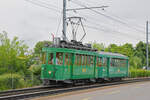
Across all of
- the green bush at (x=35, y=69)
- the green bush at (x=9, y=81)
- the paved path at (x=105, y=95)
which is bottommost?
the paved path at (x=105, y=95)

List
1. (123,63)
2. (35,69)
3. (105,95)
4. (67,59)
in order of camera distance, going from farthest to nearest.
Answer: (123,63) < (35,69) < (67,59) < (105,95)

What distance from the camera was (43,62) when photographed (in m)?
18.2

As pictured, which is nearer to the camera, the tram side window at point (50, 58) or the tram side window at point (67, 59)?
the tram side window at point (67, 59)

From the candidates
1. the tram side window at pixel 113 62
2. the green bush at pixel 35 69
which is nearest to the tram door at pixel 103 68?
the tram side window at pixel 113 62

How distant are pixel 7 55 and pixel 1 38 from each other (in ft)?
5.75

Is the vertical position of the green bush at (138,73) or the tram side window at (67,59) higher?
the tram side window at (67,59)

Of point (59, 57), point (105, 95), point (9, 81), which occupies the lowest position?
point (105, 95)

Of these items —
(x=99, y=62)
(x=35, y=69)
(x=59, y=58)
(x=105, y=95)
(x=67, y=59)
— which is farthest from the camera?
(x=99, y=62)

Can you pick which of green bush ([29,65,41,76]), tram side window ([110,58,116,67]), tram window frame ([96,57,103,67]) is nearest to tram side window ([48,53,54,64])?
green bush ([29,65,41,76])

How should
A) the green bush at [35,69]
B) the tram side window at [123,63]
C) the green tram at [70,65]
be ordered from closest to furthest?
the green tram at [70,65] < the green bush at [35,69] < the tram side window at [123,63]

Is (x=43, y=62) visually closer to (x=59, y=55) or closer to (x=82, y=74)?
(x=59, y=55)

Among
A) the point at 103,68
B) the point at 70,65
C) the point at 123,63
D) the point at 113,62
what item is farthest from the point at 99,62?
the point at 123,63

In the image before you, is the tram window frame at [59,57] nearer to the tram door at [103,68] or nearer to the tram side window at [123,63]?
the tram door at [103,68]

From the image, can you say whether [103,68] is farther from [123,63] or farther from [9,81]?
[9,81]
